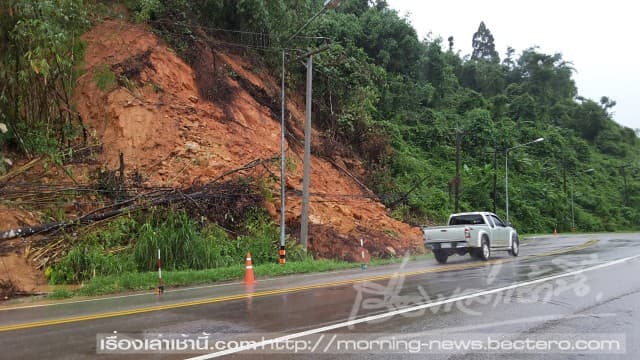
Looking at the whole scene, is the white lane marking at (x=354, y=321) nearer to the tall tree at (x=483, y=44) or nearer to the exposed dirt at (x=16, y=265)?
the exposed dirt at (x=16, y=265)

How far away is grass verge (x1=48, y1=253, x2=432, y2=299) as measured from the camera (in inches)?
547

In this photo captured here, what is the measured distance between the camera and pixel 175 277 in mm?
15234

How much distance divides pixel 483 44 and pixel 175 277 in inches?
4084

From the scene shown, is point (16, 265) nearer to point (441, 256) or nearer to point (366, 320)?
point (366, 320)

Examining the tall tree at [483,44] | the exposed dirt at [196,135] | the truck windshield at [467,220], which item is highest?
the tall tree at [483,44]

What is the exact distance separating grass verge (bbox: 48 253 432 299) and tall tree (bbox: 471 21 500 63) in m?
97.2

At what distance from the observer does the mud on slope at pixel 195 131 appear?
2230 centimetres

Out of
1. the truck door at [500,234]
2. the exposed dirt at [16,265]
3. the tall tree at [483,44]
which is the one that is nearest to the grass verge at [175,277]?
the exposed dirt at [16,265]

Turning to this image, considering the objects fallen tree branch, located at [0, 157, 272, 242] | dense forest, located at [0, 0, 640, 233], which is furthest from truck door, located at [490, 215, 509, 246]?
fallen tree branch, located at [0, 157, 272, 242]

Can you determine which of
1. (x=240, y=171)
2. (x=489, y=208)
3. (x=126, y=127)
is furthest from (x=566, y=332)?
(x=489, y=208)

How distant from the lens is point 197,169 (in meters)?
22.2

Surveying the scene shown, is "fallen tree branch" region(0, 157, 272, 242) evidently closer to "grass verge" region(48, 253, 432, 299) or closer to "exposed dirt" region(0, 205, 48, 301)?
"exposed dirt" region(0, 205, 48, 301)

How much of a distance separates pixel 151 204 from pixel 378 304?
12.0m

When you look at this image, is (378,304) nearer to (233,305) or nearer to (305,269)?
(233,305)
